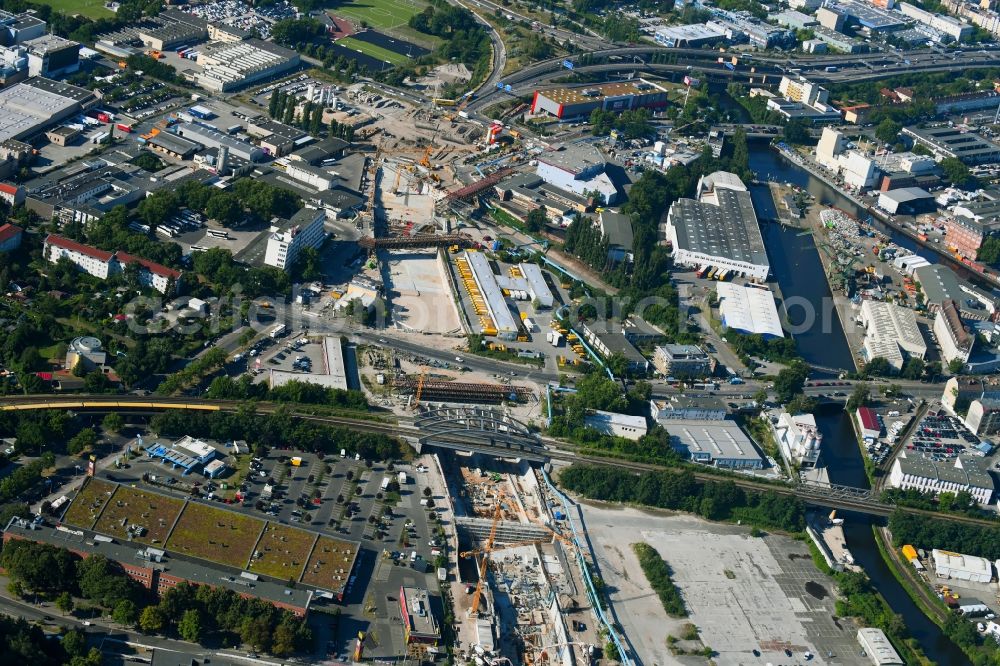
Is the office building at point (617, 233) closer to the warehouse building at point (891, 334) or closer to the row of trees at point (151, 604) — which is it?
the warehouse building at point (891, 334)

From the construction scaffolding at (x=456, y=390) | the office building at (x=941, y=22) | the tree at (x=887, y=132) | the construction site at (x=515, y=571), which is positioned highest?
the office building at (x=941, y=22)

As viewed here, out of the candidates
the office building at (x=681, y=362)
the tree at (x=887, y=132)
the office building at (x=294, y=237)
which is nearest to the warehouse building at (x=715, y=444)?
the office building at (x=681, y=362)

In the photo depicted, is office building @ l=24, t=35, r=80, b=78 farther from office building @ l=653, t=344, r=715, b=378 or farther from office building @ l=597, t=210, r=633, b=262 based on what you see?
office building @ l=653, t=344, r=715, b=378

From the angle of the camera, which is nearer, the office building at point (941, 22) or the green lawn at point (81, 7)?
the green lawn at point (81, 7)

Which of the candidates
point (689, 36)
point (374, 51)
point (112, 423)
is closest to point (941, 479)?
point (112, 423)

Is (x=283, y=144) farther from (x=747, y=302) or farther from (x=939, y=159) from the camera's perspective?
(x=939, y=159)

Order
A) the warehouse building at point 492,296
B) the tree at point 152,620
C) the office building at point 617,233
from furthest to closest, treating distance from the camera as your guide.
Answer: the office building at point 617,233
the warehouse building at point 492,296
the tree at point 152,620

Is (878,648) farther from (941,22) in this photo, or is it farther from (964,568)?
(941,22)
